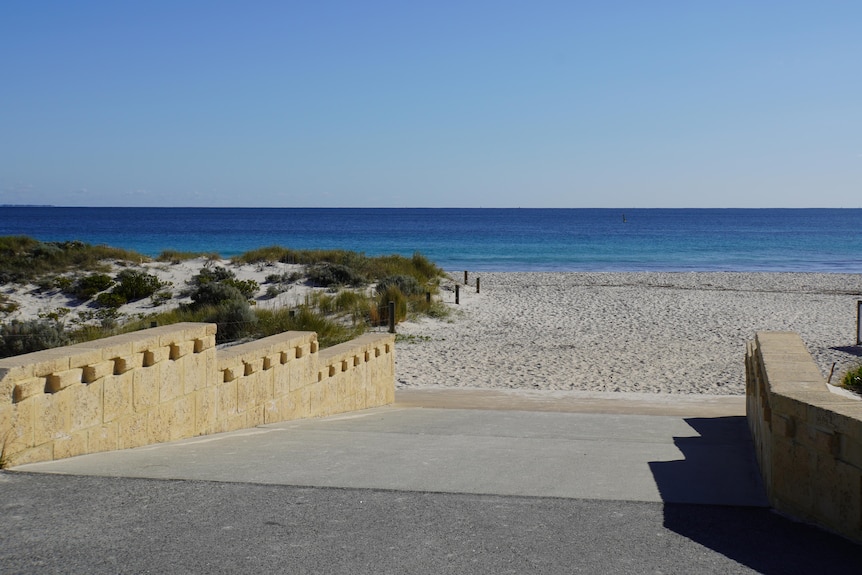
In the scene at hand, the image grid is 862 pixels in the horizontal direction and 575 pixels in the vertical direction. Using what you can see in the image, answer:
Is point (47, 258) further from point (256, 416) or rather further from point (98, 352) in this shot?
point (98, 352)

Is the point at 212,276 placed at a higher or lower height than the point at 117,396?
lower

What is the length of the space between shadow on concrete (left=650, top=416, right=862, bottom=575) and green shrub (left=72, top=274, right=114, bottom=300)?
2365 cm

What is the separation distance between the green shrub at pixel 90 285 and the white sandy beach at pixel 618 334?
10482mm

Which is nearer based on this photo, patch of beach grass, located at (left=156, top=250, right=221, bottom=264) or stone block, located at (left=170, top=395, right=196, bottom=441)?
stone block, located at (left=170, top=395, right=196, bottom=441)

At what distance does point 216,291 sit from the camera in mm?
24000

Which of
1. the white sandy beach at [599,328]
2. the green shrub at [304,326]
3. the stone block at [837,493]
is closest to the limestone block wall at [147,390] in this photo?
the stone block at [837,493]

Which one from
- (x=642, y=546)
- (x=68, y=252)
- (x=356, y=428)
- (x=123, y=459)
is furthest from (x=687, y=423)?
(x=68, y=252)

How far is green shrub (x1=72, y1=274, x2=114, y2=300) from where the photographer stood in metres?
26.7

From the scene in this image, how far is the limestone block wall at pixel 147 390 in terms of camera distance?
214 inches

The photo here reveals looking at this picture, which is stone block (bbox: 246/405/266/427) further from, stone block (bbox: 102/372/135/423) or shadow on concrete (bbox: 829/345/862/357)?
shadow on concrete (bbox: 829/345/862/357)

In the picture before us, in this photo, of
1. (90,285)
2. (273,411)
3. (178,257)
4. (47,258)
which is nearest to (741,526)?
(273,411)

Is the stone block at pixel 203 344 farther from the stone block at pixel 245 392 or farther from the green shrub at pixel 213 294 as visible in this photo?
the green shrub at pixel 213 294

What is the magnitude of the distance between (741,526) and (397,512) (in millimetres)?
1931

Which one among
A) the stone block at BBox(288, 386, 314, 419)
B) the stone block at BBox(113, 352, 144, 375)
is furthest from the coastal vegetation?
the stone block at BBox(113, 352, 144, 375)
